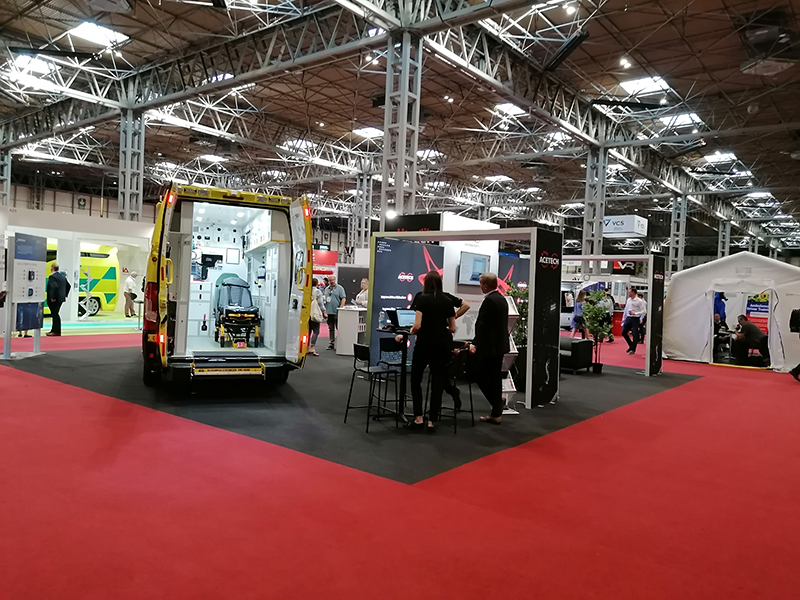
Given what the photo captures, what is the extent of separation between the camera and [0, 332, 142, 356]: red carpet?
10242 millimetres

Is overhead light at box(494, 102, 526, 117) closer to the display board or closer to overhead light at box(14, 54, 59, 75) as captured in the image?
overhead light at box(14, 54, 59, 75)

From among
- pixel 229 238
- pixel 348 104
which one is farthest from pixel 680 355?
pixel 348 104

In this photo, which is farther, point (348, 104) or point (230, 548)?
point (348, 104)

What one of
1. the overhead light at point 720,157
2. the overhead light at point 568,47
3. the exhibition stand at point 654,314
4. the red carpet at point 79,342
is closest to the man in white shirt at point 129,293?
the red carpet at point 79,342

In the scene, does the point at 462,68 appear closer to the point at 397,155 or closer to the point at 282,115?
the point at 397,155

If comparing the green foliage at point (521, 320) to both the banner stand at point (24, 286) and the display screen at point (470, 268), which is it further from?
the banner stand at point (24, 286)

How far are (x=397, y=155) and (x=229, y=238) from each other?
3250 millimetres

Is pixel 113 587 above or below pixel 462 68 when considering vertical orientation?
below

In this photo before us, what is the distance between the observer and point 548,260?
6.89m

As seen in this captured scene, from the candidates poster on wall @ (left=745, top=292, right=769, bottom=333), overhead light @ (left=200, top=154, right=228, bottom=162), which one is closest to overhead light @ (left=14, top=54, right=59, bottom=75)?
overhead light @ (left=200, top=154, right=228, bottom=162)

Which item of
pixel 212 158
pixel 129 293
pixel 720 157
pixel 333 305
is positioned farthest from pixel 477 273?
pixel 212 158

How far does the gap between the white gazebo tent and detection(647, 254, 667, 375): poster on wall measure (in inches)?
90.3

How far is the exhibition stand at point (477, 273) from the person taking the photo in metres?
6.75

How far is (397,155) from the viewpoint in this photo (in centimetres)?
1024
